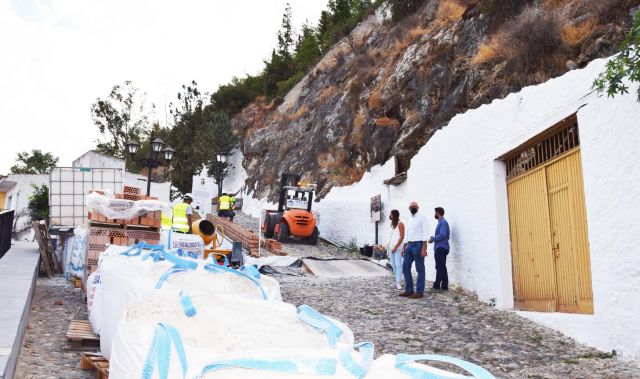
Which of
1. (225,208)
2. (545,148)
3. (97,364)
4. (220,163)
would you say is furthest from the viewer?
(220,163)

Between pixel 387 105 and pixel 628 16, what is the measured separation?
34.7 feet

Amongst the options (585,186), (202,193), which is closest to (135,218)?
(585,186)

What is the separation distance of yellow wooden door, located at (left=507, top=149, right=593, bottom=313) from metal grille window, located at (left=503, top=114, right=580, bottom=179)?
0.45ft

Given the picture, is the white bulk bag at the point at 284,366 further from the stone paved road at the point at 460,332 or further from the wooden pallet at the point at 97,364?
the stone paved road at the point at 460,332

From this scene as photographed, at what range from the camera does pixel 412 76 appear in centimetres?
2006

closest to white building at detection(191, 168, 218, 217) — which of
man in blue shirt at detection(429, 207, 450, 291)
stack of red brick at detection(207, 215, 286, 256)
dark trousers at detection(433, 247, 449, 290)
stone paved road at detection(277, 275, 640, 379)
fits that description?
stack of red brick at detection(207, 215, 286, 256)

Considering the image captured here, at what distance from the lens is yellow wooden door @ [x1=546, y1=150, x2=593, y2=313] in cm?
612

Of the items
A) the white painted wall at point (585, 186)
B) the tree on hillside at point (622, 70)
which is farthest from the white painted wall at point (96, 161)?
the tree on hillside at point (622, 70)

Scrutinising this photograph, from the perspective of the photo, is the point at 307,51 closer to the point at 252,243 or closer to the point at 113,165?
the point at 113,165

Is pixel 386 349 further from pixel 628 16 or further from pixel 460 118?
pixel 628 16

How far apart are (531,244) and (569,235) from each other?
1.05 meters

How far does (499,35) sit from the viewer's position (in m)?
14.6

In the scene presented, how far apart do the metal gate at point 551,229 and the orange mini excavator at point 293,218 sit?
11.3 meters

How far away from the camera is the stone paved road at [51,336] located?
500 centimetres
